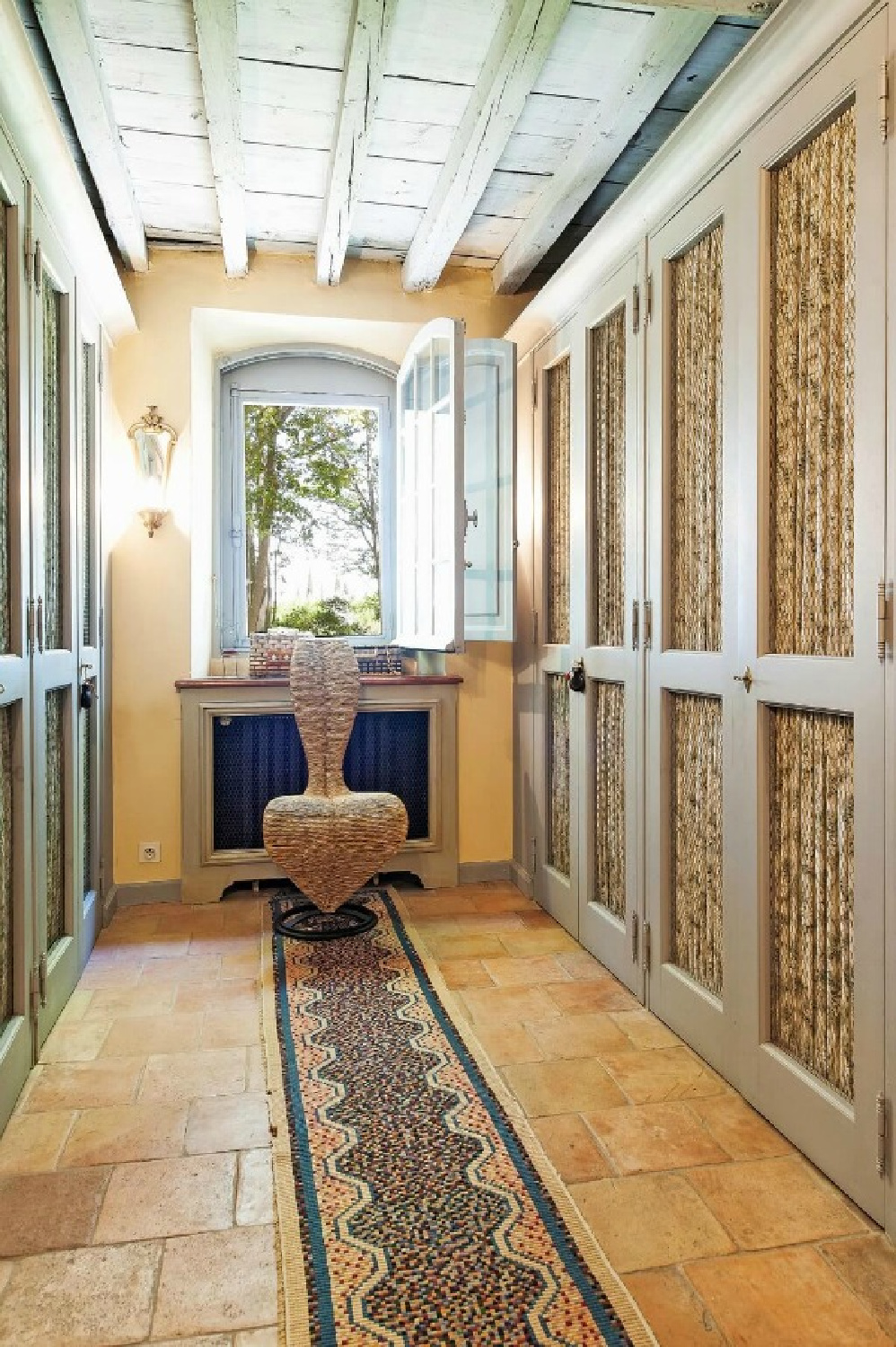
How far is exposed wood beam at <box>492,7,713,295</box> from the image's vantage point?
88.0 inches

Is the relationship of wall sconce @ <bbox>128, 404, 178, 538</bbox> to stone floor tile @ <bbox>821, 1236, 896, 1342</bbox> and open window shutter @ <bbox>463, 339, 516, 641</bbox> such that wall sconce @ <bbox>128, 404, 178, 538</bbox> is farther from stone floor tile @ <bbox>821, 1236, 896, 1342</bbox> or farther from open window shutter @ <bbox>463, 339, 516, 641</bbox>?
stone floor tile @ <bbox>821, 1236, 896, 1342</bbox>

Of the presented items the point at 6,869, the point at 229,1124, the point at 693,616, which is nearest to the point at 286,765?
the point at 6,869

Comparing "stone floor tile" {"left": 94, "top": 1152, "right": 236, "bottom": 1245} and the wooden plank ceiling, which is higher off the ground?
the wooden plank ceiling

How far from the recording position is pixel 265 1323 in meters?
1.38

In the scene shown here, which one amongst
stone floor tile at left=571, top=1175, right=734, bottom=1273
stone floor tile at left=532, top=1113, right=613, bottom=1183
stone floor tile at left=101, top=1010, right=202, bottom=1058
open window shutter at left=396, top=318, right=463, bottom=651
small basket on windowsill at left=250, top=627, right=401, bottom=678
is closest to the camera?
stone floor tile at left=571, top=1175, right=734, bottom=1273

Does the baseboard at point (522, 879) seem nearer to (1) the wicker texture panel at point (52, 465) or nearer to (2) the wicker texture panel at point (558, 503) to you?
(2) the wicker texture panel at point (558, 503)

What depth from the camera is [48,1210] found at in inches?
66.0

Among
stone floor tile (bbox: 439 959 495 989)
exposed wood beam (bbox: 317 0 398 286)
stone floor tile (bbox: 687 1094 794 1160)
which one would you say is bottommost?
stone floor tile (bbox: 687 1094 794 1160)

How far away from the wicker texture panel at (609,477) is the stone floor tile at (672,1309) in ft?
5.54

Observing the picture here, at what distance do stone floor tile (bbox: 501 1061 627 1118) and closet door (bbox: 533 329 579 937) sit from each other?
953 millimetres

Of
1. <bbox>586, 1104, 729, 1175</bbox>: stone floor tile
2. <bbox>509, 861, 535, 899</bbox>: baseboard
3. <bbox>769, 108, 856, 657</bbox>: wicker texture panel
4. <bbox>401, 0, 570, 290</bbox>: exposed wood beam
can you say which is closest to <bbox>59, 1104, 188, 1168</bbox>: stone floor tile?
<bbox>586, 1104, 729, 1175</bbox>: stone floor tile

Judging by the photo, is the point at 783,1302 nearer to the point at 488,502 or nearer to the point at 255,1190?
the point at 255,1190

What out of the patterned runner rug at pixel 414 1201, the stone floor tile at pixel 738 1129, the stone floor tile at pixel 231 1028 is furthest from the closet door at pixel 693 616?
the stone floor tile at pixel 231 1028

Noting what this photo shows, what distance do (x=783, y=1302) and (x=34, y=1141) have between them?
4.88ft
